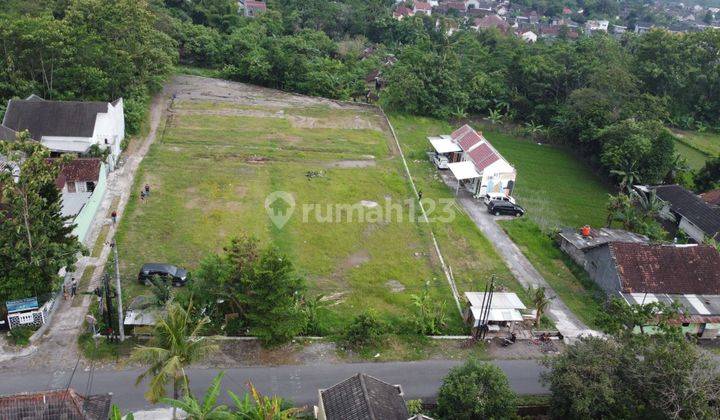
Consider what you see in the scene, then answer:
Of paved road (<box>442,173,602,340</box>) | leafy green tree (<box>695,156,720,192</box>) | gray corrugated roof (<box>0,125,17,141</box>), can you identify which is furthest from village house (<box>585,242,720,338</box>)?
gray corrugated roof (<box>0,125,17,141</box>)

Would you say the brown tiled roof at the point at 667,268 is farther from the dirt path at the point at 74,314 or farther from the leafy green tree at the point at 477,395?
the dirt path at the point at 74,314

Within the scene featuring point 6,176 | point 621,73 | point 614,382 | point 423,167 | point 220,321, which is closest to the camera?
point 614,382

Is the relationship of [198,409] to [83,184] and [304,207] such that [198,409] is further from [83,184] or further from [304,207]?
[83,184]

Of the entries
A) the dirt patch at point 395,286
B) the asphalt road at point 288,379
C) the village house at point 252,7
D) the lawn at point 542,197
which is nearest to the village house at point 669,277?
the lawn at point 542,197

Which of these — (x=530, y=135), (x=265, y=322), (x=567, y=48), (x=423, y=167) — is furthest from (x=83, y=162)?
(x=567, y=48)

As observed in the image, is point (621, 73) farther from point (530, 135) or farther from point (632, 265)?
point (632, 265)

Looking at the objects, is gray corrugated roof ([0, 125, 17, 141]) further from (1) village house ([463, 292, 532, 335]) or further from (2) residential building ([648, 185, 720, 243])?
(2) residential building ([648, 185, 720, 243])
